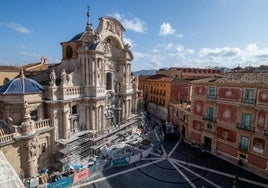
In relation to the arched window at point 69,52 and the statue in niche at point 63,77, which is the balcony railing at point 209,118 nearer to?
the statue in niche at point 63,77

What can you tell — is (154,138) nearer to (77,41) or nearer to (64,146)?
(64,146)

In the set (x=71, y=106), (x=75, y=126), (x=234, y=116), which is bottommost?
(x=75, y=126)

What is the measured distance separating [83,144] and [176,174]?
43.2 ft

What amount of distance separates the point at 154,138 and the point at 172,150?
533 centimetres

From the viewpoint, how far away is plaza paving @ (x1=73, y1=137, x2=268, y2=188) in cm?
2006

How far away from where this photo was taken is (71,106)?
25391 millimetres

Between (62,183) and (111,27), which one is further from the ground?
(111,27)

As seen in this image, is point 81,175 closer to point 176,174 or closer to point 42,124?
point 42,124

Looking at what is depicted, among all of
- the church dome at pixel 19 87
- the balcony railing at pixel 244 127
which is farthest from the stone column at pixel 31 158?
the balcony railing at pixel 244 127

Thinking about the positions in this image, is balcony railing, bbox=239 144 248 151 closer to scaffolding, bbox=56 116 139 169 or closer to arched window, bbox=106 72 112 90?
scaffolding, bbox=56 116 139 169

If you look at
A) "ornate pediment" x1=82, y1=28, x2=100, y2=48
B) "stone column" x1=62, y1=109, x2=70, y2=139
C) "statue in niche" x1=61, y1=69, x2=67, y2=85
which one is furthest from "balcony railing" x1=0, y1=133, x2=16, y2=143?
"ornate pediment" x1=82, y1=28, x2=100, y2=48

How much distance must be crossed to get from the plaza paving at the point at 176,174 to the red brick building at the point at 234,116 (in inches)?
98.1

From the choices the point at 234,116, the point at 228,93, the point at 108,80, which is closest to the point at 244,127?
the point at 234,116

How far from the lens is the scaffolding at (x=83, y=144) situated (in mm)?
22328
